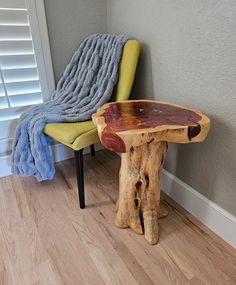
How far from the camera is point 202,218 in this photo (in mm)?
1199

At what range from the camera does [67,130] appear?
120 cm

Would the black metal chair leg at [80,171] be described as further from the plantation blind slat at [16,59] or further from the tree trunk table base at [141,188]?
the plantation blind slat at [16,59]

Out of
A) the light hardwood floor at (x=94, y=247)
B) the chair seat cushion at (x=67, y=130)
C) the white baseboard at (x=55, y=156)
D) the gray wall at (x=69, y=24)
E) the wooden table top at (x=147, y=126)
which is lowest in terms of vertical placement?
the light hardwood floor at (x=94, y=247)

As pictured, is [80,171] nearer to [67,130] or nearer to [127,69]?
[67,130]

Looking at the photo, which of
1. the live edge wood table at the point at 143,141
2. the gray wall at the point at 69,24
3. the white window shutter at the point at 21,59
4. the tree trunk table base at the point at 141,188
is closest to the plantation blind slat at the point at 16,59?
the white window shutter at the point at 21,59

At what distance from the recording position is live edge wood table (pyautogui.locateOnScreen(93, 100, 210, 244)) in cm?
83

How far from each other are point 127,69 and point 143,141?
0.70m

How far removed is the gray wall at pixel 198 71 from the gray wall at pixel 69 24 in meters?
0.35

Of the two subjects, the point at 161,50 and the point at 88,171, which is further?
the point at 88,171

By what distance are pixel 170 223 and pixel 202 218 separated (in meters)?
0.18

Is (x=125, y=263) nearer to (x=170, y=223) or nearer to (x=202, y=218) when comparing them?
(x=170, y=223)

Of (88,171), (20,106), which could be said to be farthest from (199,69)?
(20,106)

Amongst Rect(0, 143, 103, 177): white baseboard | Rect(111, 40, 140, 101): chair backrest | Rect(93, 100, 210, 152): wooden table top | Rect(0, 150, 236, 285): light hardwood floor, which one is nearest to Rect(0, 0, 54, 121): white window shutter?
Rect(0, 143, 103, 177): white baseboard

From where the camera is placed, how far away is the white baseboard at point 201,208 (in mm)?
1066
